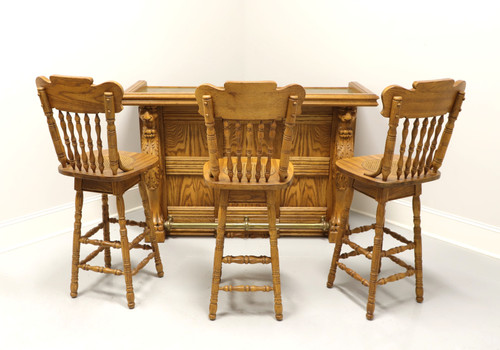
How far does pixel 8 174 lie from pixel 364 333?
2.57 metres

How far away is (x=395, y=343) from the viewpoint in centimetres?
216

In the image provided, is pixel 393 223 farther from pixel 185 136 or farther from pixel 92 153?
pixel 92 153

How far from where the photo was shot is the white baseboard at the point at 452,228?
9.95 ft

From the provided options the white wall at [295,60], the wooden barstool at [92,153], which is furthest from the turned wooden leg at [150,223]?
the white wall at [295,60]

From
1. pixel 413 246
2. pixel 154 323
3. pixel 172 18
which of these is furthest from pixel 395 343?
pixel 172 18

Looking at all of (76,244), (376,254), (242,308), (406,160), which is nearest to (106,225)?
(76,244)

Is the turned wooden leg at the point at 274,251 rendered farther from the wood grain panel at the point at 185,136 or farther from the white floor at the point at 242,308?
the wood grain panel at the point at 185,136

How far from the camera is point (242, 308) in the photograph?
244 cm

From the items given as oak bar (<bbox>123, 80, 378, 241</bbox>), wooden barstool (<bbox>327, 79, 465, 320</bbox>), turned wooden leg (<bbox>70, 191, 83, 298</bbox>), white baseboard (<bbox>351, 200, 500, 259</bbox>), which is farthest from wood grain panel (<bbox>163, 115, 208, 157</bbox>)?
white baseboard (<bbox>351, 200, 500, 259</bbox>)

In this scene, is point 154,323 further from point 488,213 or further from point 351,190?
point 488,213

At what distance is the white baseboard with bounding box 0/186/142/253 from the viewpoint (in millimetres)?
3088

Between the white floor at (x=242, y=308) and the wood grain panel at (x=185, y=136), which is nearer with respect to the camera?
the white floor at (x=242, y=308)

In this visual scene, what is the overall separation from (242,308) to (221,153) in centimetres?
113

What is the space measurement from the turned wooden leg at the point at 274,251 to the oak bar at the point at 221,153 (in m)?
0.81
